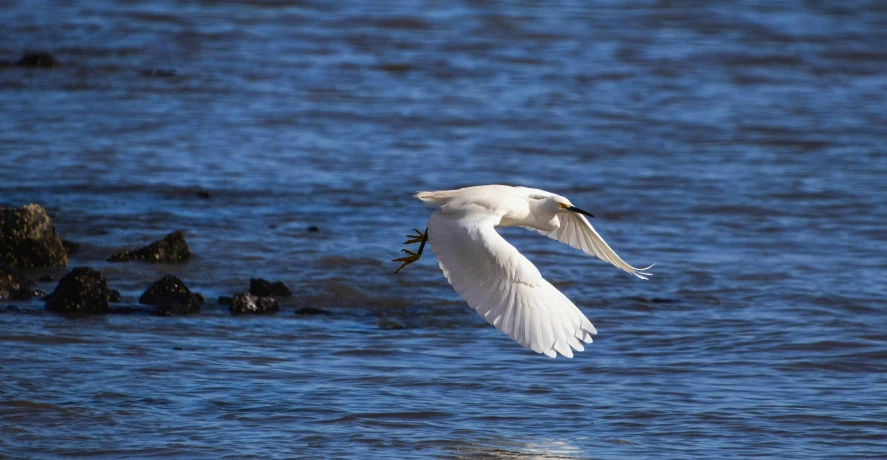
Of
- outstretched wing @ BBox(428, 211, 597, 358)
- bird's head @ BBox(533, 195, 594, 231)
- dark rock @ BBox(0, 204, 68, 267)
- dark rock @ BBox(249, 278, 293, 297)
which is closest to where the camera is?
outstretched wing @ BBox(428, 211, 597, 358)

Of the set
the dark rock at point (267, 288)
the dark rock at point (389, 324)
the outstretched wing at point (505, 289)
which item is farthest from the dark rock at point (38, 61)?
the outstretched wing at point (505, 289)

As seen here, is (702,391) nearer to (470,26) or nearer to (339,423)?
(339,423)

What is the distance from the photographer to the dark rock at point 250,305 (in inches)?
283

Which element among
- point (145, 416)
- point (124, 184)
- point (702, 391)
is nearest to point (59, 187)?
point (124, 184)

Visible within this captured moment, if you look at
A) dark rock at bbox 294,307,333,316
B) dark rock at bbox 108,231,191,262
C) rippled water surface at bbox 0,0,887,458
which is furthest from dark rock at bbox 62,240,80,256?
dark rock at bbox 294,307,333,316

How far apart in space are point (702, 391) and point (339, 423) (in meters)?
1.83

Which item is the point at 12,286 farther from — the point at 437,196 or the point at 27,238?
the point at 437,196

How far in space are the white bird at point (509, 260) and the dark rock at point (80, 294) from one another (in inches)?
94.2

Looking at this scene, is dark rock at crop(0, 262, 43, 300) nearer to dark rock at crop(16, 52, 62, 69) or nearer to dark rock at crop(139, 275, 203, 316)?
dark rock at crop(139, 275, 203, 316)

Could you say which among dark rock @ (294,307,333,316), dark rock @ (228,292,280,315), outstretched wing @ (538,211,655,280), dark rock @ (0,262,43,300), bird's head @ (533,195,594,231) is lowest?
dark rock @ (294,307,333,316)

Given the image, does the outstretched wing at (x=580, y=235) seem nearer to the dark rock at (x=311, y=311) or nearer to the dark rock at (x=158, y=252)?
the dark rock at (x=311, y=311)

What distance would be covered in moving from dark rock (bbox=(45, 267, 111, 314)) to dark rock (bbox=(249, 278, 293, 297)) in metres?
0.92

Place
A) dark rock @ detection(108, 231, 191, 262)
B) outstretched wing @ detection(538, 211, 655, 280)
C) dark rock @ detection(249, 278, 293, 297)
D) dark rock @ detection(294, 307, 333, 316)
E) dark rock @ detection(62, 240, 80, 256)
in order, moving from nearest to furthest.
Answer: outstretched wing @ detection(538, 211, 655, 280)
dark rock @ detection(294, 307, 333, 316)
dark rock @ detection(249, 278, 293, 297)
dark rock @ detection(108, 231, 191, 262)
dark rock @ detection(62, 240, 80, 256)

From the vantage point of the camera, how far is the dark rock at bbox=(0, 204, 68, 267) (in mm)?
7699
